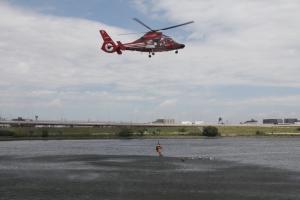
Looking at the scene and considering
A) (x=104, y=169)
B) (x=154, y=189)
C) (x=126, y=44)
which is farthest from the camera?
(x=126, y=44)

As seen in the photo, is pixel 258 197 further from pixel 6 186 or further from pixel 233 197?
pixel 6 186

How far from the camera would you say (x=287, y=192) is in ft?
210

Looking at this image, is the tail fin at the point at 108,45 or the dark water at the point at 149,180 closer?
the dark water at the point at 149,180

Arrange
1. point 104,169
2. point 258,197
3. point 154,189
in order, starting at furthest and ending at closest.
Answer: point 104,169 → point 154,189 → point 258,197

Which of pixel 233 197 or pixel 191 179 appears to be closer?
pixel 233 197

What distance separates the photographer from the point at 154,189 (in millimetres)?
66750

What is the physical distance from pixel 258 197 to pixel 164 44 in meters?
43.1

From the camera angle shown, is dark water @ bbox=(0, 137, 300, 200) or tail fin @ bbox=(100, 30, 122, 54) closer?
dark water @ bbox=(0, 137, 300, 200)

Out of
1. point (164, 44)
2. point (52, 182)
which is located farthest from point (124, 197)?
point (164, 44)

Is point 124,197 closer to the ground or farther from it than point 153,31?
closer to the ground

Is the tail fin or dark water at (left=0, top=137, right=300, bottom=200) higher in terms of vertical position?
the tail fin

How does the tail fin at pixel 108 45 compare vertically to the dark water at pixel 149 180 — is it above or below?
above

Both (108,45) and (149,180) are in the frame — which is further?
(108,45)

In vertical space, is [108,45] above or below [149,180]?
above
